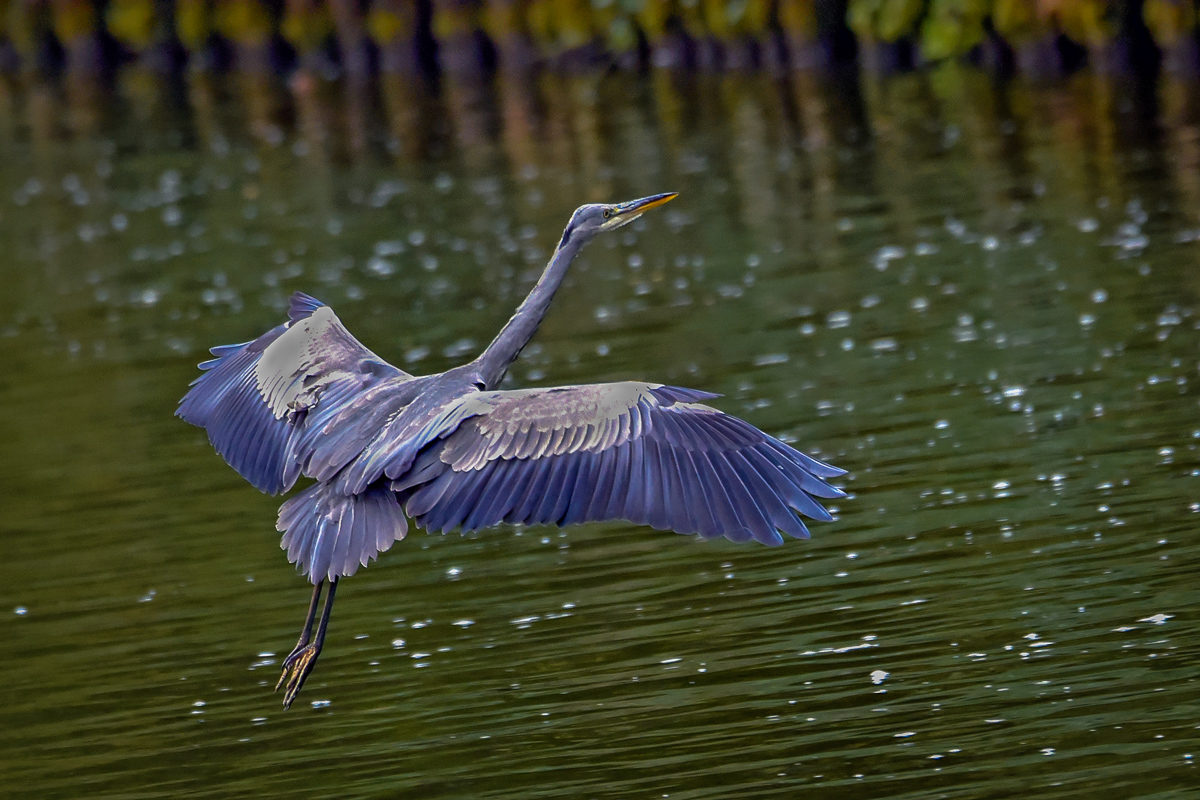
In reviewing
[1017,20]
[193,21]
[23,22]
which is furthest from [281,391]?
[23,22]

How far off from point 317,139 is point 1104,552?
26.3 metres

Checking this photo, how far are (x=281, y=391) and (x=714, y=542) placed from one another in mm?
3154

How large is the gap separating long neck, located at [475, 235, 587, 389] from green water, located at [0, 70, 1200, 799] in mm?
1554

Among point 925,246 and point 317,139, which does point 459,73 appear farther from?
point 925,246

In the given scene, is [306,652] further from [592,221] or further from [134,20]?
[134,20]

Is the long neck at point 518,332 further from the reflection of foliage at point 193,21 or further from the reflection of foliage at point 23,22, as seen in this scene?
the reflection of foliage at point 23,22

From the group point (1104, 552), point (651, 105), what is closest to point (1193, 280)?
point (1104, 552)

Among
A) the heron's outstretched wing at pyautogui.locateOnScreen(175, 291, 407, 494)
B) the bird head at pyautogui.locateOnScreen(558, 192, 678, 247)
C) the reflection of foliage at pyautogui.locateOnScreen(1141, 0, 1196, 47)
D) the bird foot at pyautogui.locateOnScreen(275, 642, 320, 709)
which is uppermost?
the bird head at pyautogui.locateOnScreen(558, 192, 678, 247)

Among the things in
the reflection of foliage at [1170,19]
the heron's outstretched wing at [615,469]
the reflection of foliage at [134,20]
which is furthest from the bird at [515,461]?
the reflection of foliage at [134,20]

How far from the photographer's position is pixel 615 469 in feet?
26.8

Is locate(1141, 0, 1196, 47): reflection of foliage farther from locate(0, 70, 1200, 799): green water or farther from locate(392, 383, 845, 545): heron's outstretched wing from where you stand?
locate(392, 383, 845, 545): heron's outstretched wing

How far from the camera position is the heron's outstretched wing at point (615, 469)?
313 inches

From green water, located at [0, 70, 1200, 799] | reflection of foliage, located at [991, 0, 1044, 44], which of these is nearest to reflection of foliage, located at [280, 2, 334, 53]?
green water, located at [0, 70, 1200, 799]

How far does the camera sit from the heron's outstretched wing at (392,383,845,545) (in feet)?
26.1
